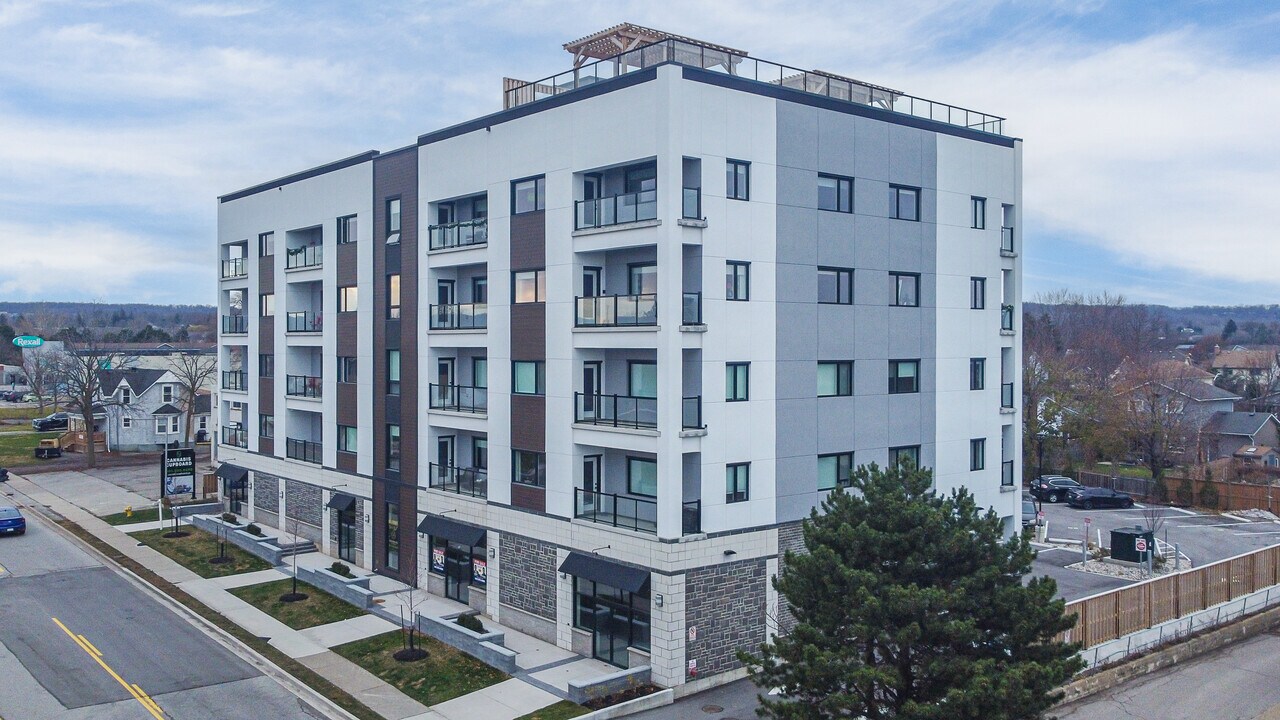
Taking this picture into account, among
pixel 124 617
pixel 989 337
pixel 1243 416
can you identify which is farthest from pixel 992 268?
pixel 1243 416

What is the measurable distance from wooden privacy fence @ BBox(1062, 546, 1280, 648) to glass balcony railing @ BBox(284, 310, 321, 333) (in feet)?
101

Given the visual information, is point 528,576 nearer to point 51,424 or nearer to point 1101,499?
point 1101,499

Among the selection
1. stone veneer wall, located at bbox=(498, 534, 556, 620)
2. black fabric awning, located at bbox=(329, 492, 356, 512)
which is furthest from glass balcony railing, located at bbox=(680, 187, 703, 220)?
black fabric awning, located at bbox=(329, 492, 356, 512)

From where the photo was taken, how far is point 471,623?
2691cm

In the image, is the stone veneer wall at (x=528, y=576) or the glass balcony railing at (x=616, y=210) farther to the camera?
the stone veneer wall at (x=528, y=576)

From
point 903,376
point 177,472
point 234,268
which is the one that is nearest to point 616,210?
point 903,376

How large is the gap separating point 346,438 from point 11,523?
55.5 feet

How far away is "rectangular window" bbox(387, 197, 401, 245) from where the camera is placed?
113 ft

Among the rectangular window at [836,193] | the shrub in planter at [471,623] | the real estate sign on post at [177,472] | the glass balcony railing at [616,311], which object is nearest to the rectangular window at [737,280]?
the glass balcony railing at [616,311]

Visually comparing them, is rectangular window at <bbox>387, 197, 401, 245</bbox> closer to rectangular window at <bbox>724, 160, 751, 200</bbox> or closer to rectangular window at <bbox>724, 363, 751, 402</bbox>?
rectangular window at <bbox>724, 160, 751, 200</bbox>

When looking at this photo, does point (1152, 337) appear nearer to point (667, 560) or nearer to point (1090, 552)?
point (1090, 552)

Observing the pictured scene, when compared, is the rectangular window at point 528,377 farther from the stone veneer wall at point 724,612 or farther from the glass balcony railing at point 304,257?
the glass balcony railing at point 304,257

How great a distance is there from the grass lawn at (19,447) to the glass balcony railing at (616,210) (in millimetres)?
57503

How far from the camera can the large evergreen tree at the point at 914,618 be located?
1562 cm
